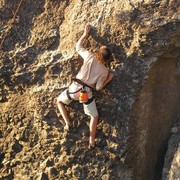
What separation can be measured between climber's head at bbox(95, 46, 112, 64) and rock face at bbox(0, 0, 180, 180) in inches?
13.4

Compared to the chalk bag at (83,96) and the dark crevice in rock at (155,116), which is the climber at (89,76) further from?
the dark crevice in rock at (155,116)

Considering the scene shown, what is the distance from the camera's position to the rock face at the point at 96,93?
295 inches

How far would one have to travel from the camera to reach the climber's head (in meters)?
7.24

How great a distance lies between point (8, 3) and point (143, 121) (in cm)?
388

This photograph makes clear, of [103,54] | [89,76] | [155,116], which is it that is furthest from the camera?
[155,116]

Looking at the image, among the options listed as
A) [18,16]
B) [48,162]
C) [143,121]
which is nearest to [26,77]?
Answer: [18,16]

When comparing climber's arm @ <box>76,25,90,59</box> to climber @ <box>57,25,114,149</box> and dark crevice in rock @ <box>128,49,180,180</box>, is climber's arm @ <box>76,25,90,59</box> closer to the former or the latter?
climber @ <box>57,25,114,149</box>

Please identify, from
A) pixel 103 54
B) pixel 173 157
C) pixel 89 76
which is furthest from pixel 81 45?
pixel 173 157

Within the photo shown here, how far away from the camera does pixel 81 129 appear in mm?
8102

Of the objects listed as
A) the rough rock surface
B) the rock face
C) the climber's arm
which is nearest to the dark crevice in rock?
the rock face

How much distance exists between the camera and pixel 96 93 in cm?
782

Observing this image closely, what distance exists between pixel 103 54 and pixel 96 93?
3.07ft

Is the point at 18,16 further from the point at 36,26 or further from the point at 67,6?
the point at 67,6

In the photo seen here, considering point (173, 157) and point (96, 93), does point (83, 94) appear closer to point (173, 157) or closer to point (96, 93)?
point (96, 93)
